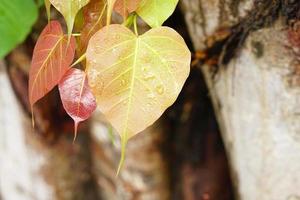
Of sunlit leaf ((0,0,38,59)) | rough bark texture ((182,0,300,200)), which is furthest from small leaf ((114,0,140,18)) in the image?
sunlit leaf ((0,0,38,59))

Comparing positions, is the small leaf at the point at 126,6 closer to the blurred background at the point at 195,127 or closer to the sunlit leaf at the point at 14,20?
the blurred background at the point at 195,127

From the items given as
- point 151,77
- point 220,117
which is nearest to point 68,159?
point 220,117

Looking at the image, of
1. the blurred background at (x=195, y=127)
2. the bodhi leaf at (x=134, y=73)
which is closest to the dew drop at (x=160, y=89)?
the bodhi leaf at (x=134, y=73)

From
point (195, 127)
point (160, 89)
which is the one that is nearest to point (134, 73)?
point (160, 89)

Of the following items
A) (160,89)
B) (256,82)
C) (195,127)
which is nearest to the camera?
(160,89)

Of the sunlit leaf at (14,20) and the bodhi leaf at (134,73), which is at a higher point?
the bodhi leaf at (134,73)

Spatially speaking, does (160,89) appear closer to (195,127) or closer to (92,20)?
(92,20)
